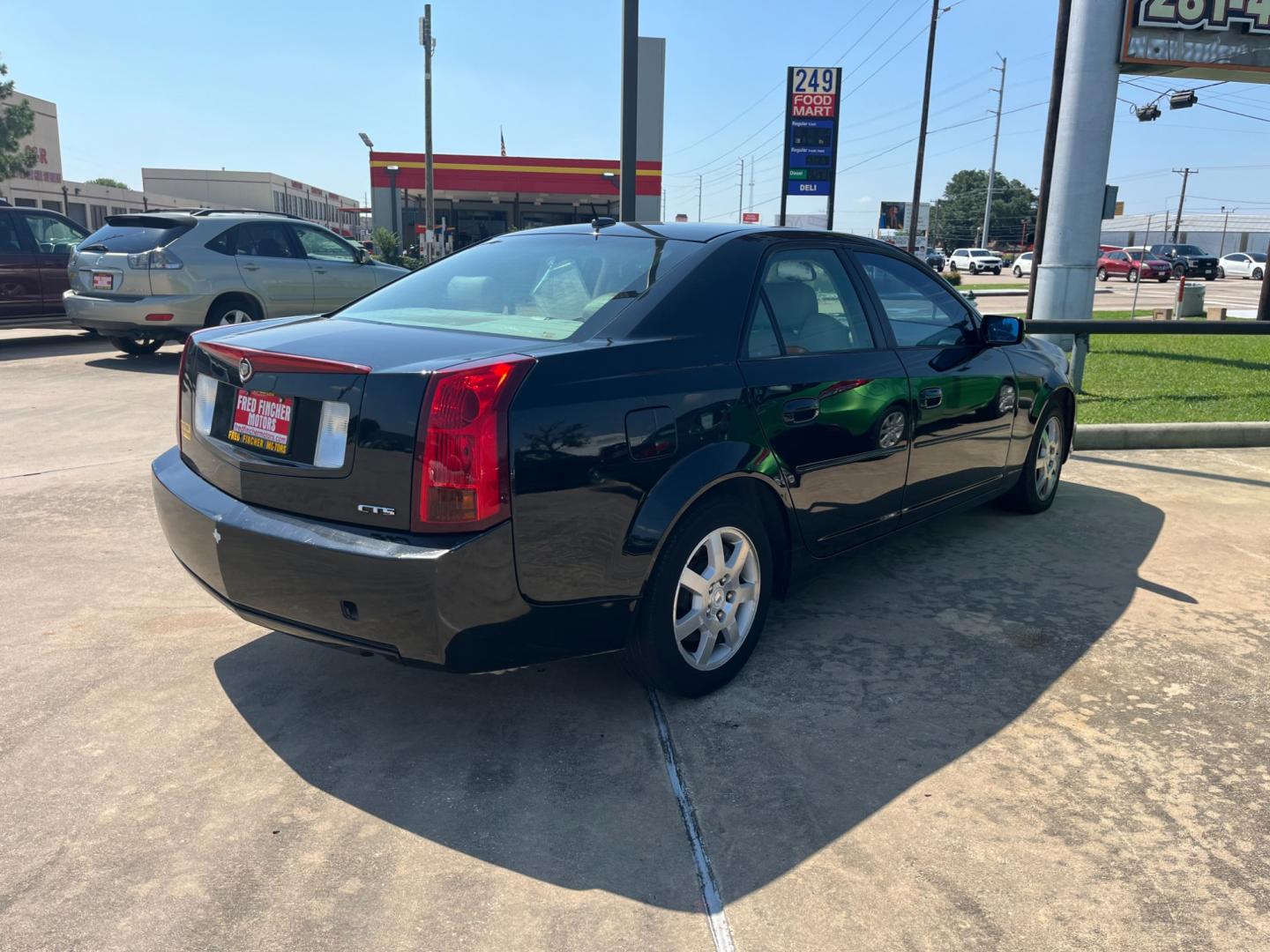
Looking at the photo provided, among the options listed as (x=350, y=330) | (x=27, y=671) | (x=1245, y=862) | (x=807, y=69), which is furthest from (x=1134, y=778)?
(x=807, y=69)

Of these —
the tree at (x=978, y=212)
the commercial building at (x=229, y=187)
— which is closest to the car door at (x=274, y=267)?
the commercial building at (x=229, y=187)

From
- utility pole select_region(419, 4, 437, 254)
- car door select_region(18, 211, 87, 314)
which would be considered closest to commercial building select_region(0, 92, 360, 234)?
utility pole select_region(419, 4, 437, 254)

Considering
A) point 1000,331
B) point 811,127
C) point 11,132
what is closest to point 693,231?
point 1000,331

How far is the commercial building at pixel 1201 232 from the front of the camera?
Result: 94.4m

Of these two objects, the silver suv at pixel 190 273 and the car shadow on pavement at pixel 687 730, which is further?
the silver suv at pixel 190 273

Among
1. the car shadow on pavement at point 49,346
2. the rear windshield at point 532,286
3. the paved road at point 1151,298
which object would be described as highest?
the rear windshield at point 532,286

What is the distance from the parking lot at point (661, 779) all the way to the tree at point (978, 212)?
12505 centimetres

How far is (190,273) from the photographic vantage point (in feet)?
34.6

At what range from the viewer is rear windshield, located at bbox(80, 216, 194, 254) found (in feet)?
34.8

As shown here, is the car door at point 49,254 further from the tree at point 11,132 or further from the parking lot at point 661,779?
the tree at point 11,132

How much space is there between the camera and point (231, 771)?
293cm

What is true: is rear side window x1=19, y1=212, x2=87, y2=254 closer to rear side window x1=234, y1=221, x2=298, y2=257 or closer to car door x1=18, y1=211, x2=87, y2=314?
car door x1=18, y1=211, x2=87, y2=314

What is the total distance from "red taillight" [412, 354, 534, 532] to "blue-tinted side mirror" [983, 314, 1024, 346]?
3.04m

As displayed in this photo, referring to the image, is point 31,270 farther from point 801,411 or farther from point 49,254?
point 801,411
